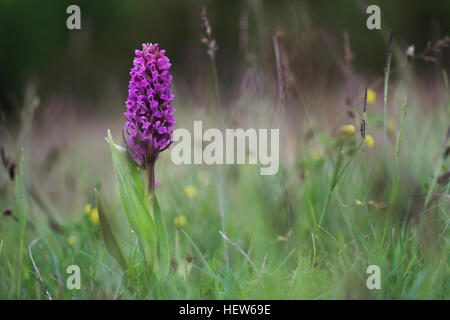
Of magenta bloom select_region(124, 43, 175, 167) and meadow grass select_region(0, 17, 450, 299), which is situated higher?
magenta bloom select_region(124, 43, 175, 167)

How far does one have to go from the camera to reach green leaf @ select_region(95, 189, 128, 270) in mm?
1523

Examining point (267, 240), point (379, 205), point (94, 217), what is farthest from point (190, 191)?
point (379, 205)

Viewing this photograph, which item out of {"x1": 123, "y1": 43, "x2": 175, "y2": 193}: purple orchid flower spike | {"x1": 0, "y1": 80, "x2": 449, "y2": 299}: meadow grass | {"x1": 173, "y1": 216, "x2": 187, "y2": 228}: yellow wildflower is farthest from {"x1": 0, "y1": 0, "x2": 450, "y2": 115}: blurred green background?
{"x1": 123, "y1": 43, "x2": 175, "y2": 193}: purple orchid flower spike

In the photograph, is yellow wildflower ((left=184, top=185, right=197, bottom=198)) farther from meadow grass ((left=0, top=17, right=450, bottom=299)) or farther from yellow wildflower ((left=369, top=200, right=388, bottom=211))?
yellow wildflower ((left=369, top=200, right=388, bottom=211))

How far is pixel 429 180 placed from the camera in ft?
6.76

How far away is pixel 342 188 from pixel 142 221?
1043 millimetres

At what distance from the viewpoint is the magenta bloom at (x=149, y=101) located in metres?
1.46

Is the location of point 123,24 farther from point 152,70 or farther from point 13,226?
point 152,70

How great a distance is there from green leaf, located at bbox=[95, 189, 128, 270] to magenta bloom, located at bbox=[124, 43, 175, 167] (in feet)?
0.83

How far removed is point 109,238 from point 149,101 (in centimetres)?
53

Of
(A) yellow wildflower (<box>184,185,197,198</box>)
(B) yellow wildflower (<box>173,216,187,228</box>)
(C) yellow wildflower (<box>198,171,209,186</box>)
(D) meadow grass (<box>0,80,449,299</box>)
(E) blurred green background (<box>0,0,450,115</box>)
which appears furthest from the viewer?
(E) blurred green background (<box>0,0,450,115</box>)

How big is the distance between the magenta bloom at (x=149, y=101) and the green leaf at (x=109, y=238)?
0.25 metres

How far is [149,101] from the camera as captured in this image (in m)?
1.48
